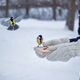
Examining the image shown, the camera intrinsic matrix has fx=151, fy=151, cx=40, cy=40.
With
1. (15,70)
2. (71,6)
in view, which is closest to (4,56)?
(15,70)

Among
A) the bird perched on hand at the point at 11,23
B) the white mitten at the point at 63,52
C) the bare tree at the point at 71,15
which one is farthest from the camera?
the bare tree at the point at 71,15

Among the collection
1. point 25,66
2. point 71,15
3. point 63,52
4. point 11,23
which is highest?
point 71,15

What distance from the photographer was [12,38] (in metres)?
1.62

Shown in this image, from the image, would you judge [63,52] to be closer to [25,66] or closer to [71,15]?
[25,66]

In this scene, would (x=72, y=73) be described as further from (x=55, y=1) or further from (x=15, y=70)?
(x=55, y=1)

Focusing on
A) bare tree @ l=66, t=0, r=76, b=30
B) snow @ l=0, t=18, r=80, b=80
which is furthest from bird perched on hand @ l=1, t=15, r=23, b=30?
bare tree @ l=66, t=0, r=76, b=30

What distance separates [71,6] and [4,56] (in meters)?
2.48

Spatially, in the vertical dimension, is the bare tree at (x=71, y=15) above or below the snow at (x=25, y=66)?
above

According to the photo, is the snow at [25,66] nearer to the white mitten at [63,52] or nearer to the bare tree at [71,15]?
the white mitten at [63,52]

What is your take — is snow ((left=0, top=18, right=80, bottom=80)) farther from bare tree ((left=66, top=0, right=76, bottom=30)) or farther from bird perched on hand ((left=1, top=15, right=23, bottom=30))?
bare tree ((left=66, top=0, right=76, bottom=30))

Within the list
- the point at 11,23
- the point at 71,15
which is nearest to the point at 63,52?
the point at 11,23

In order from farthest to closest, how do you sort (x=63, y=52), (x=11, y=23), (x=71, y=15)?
1. (x=71, y=15)
2. (x=63, y=52)
3. (x=11, y=23)

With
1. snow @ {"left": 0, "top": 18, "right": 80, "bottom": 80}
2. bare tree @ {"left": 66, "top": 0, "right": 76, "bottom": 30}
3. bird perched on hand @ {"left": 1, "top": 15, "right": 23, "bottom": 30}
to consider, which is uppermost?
bare tree @ {"left": 66, "top": 0, "right": 76, "bottom": 30}

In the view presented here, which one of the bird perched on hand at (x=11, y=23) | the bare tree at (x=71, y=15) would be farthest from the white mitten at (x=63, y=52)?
the bare tree at (x=71, y=15)
